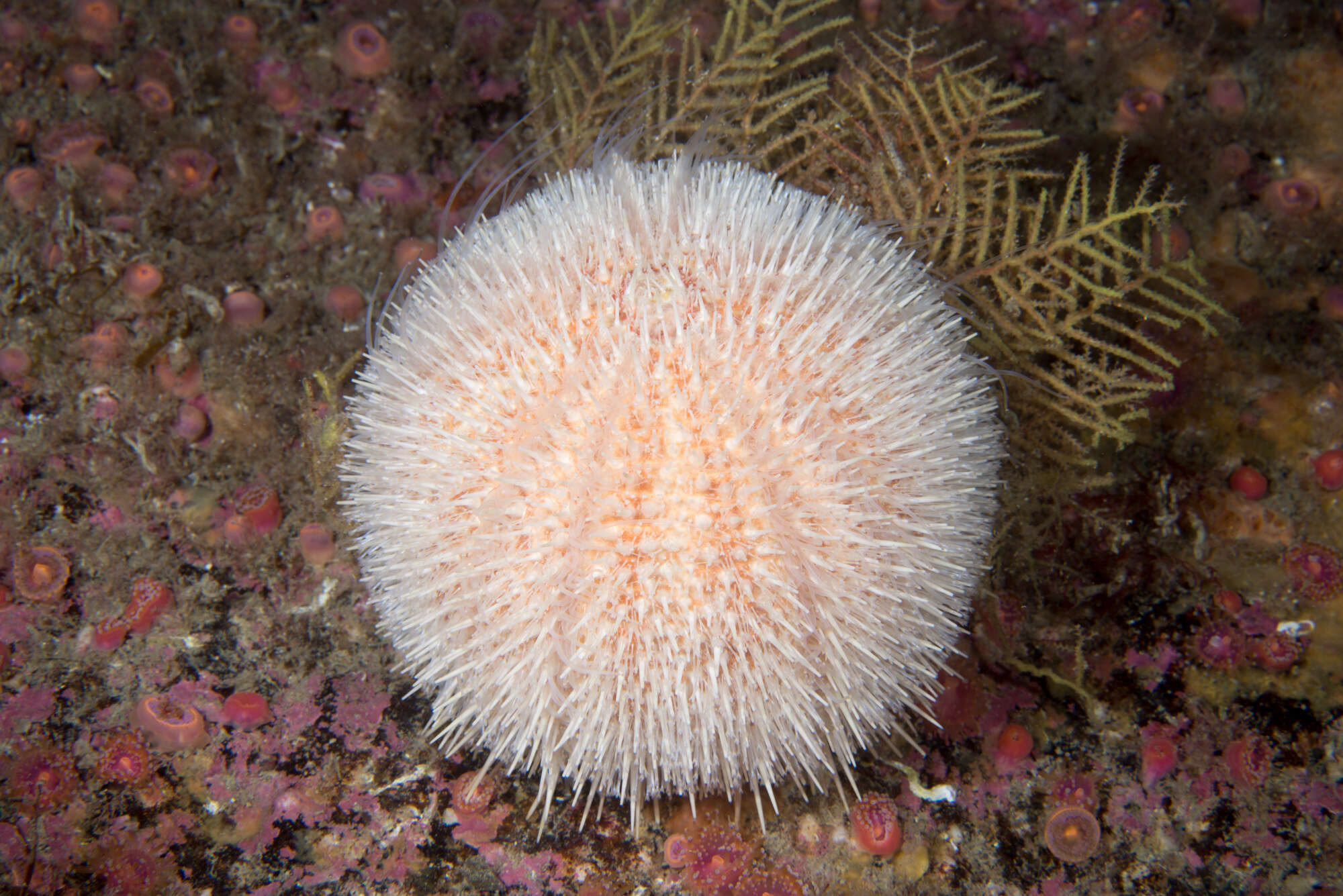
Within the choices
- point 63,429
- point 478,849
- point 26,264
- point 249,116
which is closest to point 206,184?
point 249,116

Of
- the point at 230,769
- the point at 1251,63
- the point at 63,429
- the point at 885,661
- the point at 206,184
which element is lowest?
the point at 230,769

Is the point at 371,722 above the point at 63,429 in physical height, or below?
below

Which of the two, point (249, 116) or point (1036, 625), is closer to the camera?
point (1036, 625)

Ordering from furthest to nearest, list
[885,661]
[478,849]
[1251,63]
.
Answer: [1251,63], [478,849], [885,661]

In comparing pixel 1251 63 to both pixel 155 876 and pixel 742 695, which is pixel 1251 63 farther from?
pixel 155 876

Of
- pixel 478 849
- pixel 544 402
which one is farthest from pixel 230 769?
pixel 544 402

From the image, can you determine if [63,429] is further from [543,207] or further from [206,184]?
[543,207]

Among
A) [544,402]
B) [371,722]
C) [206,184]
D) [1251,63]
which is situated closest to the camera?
[544,402]
